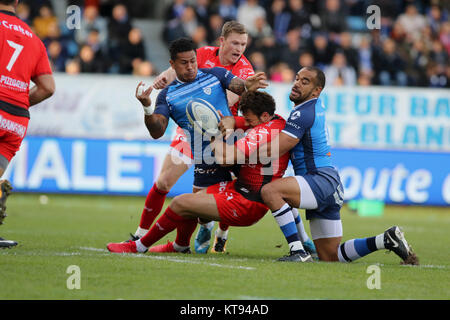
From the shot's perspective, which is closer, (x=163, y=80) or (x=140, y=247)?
(x=140, y=247)

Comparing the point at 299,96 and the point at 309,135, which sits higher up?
the point at 299,96

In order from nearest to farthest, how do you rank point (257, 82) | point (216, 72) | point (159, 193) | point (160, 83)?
1. point (257, 82)
2. point (216, 72)
3. point (160, 83)
4. point (159, 193)

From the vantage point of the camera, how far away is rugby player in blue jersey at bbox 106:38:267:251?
7.77 m

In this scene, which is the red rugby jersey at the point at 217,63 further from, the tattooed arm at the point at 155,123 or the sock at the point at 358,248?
the sock at the point at 358,248

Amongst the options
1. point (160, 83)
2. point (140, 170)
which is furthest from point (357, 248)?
point (140, 170)

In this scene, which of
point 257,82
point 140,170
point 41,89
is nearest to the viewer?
point 41,89

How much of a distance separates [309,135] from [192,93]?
1322 mm

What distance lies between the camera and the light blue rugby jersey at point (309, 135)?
7520 mm

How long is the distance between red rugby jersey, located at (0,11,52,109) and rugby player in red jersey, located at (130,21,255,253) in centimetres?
173

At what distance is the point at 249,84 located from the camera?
7.64 metres

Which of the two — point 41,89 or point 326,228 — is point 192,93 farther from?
point 326,228

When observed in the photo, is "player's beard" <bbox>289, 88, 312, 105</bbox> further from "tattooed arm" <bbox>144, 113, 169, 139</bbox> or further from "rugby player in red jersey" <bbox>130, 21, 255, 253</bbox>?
"tattooed arm" <bbox>144, 113, 169, 139</bbox>

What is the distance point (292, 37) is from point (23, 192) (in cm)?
746

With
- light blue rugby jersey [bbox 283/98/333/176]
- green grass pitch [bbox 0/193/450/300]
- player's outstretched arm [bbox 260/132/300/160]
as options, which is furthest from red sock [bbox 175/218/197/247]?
light blue rugby jersey [bbox 283/98/333/176]
